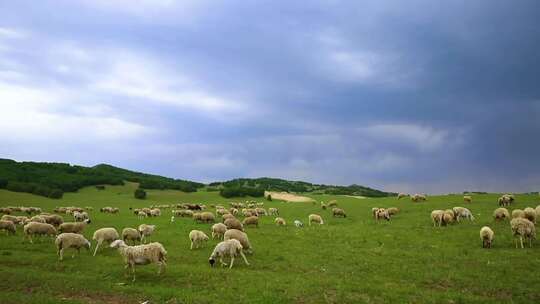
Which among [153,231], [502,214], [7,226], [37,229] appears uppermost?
[502,214]

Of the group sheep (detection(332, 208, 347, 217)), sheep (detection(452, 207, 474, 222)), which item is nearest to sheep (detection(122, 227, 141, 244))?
sheep (detection(452, 207, 474, 222))

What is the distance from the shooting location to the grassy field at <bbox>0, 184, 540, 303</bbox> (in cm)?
1684

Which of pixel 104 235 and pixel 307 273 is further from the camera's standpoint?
pixel 104 235

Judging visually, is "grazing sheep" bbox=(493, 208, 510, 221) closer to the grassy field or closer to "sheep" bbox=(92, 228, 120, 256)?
the grassy field

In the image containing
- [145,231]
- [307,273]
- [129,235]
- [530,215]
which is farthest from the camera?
[530,215]

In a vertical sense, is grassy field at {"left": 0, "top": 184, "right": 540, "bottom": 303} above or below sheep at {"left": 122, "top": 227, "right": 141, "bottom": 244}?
below

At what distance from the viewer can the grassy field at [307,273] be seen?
16.8 metres

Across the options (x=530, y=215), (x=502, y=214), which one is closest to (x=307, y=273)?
(x=530, y=215)

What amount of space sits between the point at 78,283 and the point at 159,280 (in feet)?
12.0

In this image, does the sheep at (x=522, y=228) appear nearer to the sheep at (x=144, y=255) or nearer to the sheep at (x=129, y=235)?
the sheep at (x=144, y=255)

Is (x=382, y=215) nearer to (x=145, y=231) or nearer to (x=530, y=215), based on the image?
(x=530, y=215)

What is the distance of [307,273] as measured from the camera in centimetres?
2095

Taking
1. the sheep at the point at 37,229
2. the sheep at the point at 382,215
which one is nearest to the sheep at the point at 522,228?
the sheep at the point at 382,215

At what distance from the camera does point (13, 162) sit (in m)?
147
